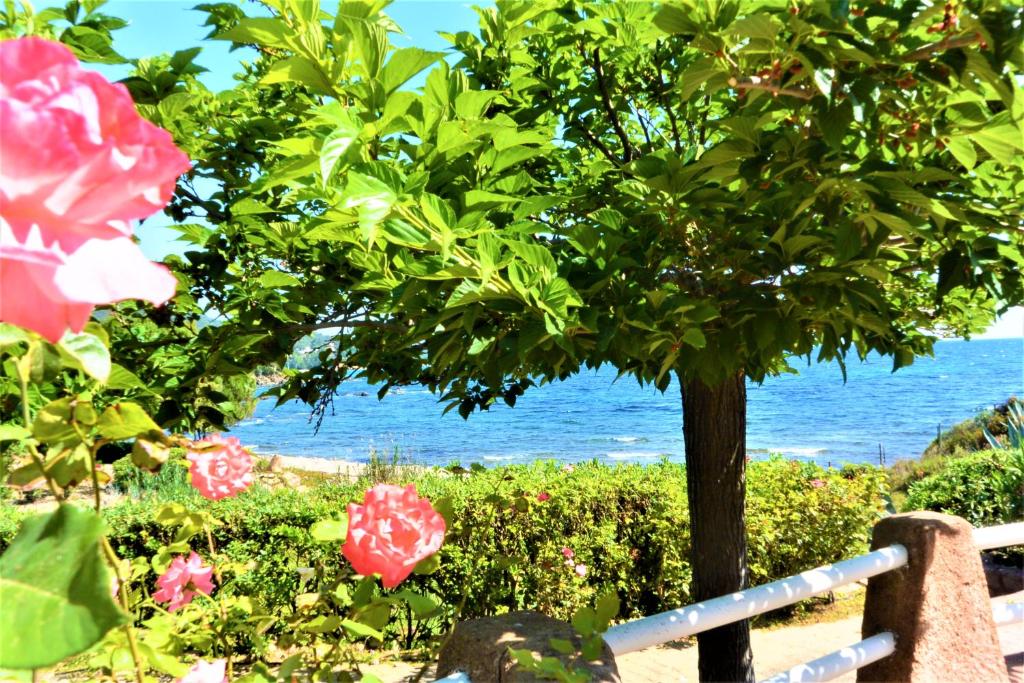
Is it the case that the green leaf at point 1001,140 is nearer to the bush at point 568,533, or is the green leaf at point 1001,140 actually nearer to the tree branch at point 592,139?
the tree branch at point 592,139

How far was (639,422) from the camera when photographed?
53781 mm

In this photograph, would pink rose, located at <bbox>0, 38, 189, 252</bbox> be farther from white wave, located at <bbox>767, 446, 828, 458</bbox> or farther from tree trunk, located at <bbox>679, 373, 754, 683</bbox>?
white wave, located at <bbox>767, 446, 828, 458</bbox>

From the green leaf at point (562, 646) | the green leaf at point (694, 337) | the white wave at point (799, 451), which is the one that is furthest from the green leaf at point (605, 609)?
the white wave at point (799, 451)

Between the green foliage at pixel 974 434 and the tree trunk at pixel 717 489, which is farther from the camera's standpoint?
the green foliage at pixel 974 434

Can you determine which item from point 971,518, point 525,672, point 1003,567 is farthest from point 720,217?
point 971,518

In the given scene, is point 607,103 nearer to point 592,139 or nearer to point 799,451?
point 592,139

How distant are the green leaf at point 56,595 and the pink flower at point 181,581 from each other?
4.05 feet

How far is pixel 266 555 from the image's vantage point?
5543mm

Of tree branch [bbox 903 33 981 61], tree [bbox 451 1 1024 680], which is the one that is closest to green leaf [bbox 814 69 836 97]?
tree [bbox 451 1 1024 680]

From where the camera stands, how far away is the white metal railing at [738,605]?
144 cm

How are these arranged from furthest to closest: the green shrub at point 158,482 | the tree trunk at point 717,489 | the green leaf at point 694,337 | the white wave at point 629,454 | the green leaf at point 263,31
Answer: the white wave at point 629,454 < the green shrub at point 158,482 < the tree trunk at point 717,489 < the green leaf at point 694,337 < the green leaf at point 263,31

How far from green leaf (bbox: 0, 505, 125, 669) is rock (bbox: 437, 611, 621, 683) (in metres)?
0.99

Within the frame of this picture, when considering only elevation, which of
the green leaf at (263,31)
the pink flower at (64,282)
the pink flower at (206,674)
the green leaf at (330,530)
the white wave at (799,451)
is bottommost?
the white wave at (799,451)

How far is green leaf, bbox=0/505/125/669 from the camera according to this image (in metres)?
0.32
